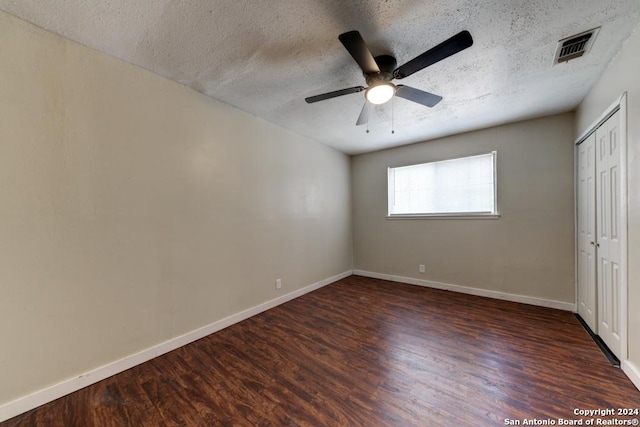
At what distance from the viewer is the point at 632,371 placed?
1696 mm

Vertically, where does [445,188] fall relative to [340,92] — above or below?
below

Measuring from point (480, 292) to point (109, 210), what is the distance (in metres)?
4.44

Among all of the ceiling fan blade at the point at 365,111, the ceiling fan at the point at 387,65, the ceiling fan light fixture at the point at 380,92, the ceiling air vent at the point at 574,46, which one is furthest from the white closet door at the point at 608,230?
the ceiling fan blade at the point at 365,111

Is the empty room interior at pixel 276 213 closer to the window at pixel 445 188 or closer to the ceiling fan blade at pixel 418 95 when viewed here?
the ceiling fan blade at pixel 418 95

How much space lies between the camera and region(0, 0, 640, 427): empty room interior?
153 centimetres

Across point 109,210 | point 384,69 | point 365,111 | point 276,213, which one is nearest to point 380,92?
point 384,69

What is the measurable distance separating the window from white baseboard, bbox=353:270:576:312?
1.11m

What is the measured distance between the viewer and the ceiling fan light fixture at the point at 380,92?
188 centimetres

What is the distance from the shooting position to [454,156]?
12.5ft

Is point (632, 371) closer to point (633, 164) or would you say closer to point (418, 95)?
point (633, 164)

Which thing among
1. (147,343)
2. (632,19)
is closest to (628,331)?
(632,19)

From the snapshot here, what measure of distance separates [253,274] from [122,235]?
1.41m

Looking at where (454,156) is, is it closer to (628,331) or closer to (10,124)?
(628,331)

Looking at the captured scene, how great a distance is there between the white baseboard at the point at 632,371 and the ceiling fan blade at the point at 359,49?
270 cm
